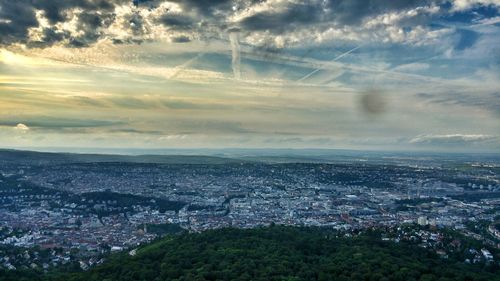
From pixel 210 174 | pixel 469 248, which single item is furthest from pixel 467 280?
pixel 210 174

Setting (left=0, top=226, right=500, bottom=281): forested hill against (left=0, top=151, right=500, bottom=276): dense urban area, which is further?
(left=0, top=151, right=500, bottom=276): dense urban area

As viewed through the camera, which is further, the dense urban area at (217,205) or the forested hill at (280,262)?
the dense urban area at (217,205)

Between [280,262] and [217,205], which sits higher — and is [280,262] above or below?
above

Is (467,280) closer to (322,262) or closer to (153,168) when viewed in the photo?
(322,262)
